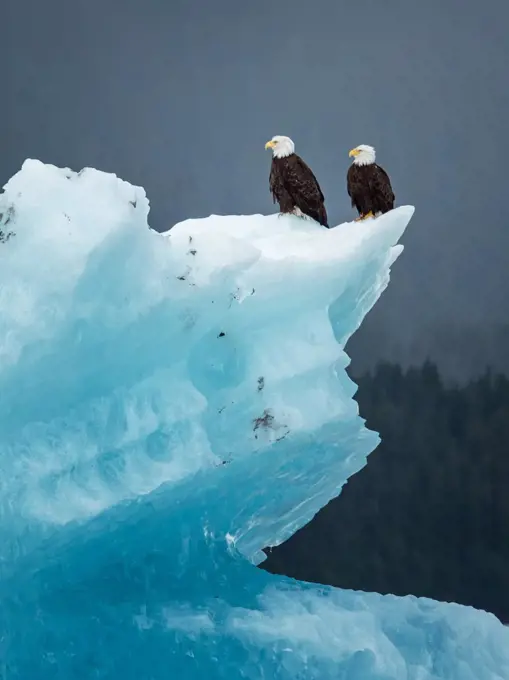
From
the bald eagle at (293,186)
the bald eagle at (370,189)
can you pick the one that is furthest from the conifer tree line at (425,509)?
the bald eagle at (293,186)

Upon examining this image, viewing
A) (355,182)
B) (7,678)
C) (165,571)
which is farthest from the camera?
(355,182)

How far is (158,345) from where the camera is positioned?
330 cm

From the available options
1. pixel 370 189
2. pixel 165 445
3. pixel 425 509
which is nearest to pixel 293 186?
pixel 370 189

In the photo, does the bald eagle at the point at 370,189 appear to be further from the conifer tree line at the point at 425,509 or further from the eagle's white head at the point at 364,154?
the conifer tree line at the point at 425,509

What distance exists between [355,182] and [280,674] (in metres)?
2.61

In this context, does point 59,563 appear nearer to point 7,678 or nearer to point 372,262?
point 7,678

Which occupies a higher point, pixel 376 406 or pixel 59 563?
pixel 376 406

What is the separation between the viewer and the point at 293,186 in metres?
4.23

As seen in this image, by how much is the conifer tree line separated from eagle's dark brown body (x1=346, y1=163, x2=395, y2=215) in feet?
19.5

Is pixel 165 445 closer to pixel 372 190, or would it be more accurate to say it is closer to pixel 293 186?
pixel 293 186

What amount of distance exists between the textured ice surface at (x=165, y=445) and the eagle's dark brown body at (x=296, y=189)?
530 mm

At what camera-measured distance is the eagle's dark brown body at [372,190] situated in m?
4.30

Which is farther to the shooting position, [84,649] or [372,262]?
[372,262]

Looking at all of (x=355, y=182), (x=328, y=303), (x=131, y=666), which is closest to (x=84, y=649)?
(x=131, y=666)
